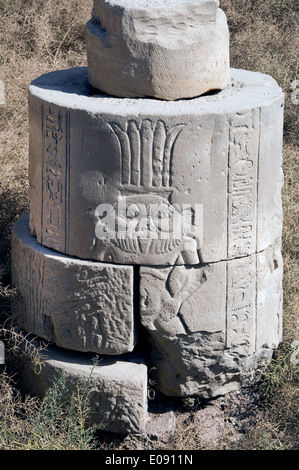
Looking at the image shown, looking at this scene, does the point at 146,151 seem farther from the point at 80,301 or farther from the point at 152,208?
the point at 80,301

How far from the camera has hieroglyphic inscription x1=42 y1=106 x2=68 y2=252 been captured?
4.09 metres

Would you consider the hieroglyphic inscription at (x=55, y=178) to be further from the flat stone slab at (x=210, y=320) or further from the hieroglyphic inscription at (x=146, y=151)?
the flat stone slab at (x=210, y=320)

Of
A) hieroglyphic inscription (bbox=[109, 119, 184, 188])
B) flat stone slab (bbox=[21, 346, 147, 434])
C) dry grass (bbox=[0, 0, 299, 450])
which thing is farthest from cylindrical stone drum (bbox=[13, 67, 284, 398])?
dry grass (bbox=[0, 0, 299, 450])

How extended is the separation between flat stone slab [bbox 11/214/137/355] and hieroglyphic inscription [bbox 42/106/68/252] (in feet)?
0.33

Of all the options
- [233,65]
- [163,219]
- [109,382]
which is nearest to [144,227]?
[163,219]

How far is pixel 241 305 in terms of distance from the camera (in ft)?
14.1

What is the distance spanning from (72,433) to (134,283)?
32.6 inches

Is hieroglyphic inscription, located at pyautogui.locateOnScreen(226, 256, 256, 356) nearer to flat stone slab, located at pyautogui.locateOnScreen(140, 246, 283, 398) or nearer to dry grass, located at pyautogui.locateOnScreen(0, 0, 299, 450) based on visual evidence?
flat stone slab, located at pyautogui.locateOnScreen(140, 246, 283, 398)

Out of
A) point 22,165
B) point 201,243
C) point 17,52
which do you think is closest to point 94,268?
point 201,243

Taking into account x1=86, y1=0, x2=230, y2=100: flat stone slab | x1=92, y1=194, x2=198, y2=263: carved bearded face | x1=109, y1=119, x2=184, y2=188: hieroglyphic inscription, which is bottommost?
x1=92, y1=194, x2=198, y2=263: carved bearded face

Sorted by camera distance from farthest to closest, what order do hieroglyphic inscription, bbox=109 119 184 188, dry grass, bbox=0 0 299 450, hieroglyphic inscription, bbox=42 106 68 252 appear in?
dry grass, bbox=0 0 299 450, hieroglyphic inscription, bbox=42 106 68 252, hieroglyphic inscription, bbox=109 119 184 188

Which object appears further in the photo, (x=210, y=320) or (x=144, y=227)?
(x=210, y=320)

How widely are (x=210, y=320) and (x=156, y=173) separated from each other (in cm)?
84

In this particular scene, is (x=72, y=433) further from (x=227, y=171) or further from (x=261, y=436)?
(x=227, y=171)
